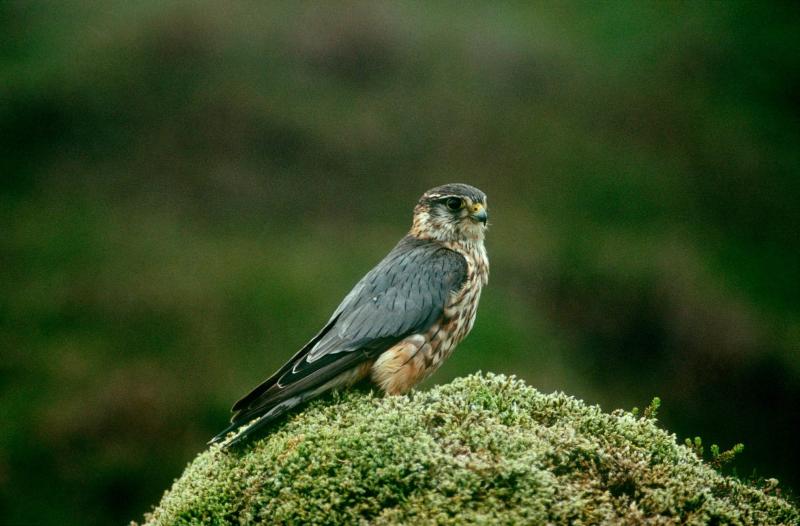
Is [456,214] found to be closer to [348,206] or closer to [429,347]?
[429,347]

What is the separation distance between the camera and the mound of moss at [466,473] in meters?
3.64

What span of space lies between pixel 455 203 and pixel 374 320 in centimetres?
133

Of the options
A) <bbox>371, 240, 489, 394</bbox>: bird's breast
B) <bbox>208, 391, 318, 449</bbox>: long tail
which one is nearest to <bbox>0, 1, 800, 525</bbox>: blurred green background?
<bbox>371, 240, 489, 394</bbox>: bird's breast

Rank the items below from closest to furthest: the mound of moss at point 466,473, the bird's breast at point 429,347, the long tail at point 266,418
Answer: the mound of moss at point 466,473, the long tail at point 266,418, the bird's breast at point 429,347

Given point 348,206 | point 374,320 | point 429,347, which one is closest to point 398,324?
point 374,320

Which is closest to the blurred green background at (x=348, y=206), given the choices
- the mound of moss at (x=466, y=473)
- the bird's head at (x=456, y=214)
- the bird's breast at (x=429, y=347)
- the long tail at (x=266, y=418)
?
the bird's head at (x=456, y=214)

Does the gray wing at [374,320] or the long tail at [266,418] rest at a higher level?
the gray wing at [374,320]

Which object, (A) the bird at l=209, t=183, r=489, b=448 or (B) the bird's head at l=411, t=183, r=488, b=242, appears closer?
(A) the bird at l=209, t=183, r=489, b=448

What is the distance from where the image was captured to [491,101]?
49.0 ft

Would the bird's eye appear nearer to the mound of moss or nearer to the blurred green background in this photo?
the mound of moss

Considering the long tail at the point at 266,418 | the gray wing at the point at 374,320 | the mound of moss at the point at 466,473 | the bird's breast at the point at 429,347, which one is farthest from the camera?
the bird's breast at the point at 429,347

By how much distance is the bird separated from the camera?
4516mm

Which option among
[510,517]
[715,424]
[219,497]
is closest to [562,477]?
[510,517]

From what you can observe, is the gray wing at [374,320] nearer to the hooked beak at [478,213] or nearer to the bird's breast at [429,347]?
the bird's breast at [429,347]
